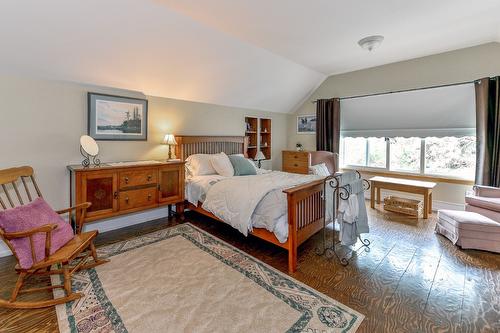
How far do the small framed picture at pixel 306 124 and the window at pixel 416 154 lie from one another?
2.61 ft

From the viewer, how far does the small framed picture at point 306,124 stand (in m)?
6.02

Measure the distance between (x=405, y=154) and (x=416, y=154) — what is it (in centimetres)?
19

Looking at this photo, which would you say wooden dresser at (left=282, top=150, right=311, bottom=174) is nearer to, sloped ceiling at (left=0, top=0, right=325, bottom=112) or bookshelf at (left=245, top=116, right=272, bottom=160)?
bookshelf at (left=245, top=116, right=272, bottom=160)

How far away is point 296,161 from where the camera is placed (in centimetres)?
581

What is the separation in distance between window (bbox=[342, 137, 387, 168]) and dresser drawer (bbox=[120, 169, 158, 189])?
14.1 ft

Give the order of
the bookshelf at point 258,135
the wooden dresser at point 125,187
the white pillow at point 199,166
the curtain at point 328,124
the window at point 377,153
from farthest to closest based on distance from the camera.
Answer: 1. the bookshelf at point 258,135
2. the curtain at point 328,124
3. the window at point 377,153
4. the white pillow at point 199,166
5. the wooden dresser at point 125,187

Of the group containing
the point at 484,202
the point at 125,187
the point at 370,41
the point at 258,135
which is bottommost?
the point at 484,202

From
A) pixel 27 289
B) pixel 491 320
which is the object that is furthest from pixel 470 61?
pixel 27 289

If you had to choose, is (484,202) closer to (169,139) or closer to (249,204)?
(249,204)

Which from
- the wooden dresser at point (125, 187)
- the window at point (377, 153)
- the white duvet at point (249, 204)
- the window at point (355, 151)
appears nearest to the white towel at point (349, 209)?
the white duvet at point (249, 204)

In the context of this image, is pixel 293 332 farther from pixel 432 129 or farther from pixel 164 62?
pixel 432 129

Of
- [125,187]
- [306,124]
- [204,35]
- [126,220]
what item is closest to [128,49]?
[204,35]

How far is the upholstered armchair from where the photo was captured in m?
3.07

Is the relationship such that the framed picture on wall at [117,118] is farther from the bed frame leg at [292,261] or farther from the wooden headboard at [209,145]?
the bed frame leg at [292,261]
